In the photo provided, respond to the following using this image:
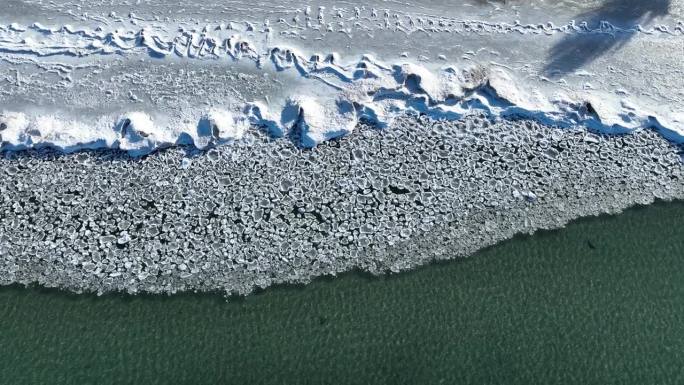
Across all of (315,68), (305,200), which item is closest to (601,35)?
(315,68)

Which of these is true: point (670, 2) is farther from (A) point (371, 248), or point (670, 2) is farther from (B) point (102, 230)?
(B) point (102, 230)

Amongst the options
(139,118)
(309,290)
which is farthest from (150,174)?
(309,290)

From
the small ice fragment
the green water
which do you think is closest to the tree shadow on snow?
the green water

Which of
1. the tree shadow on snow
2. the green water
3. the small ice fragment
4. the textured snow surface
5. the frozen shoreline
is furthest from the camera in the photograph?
the tree shadow on snow

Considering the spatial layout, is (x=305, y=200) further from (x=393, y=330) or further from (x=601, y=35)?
(x=601, y=35)

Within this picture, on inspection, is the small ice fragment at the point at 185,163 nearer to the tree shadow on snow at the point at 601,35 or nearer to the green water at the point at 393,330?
the green water at the point at 393,330

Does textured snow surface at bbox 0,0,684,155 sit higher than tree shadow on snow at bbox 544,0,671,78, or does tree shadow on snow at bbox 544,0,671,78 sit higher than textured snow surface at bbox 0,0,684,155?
tree shadow on snow at bbox 544,0,671,78

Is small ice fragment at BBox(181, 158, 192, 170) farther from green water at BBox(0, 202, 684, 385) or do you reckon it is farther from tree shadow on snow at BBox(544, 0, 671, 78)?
tree shadow on snow at BBox(544, 0, 671, 78)
